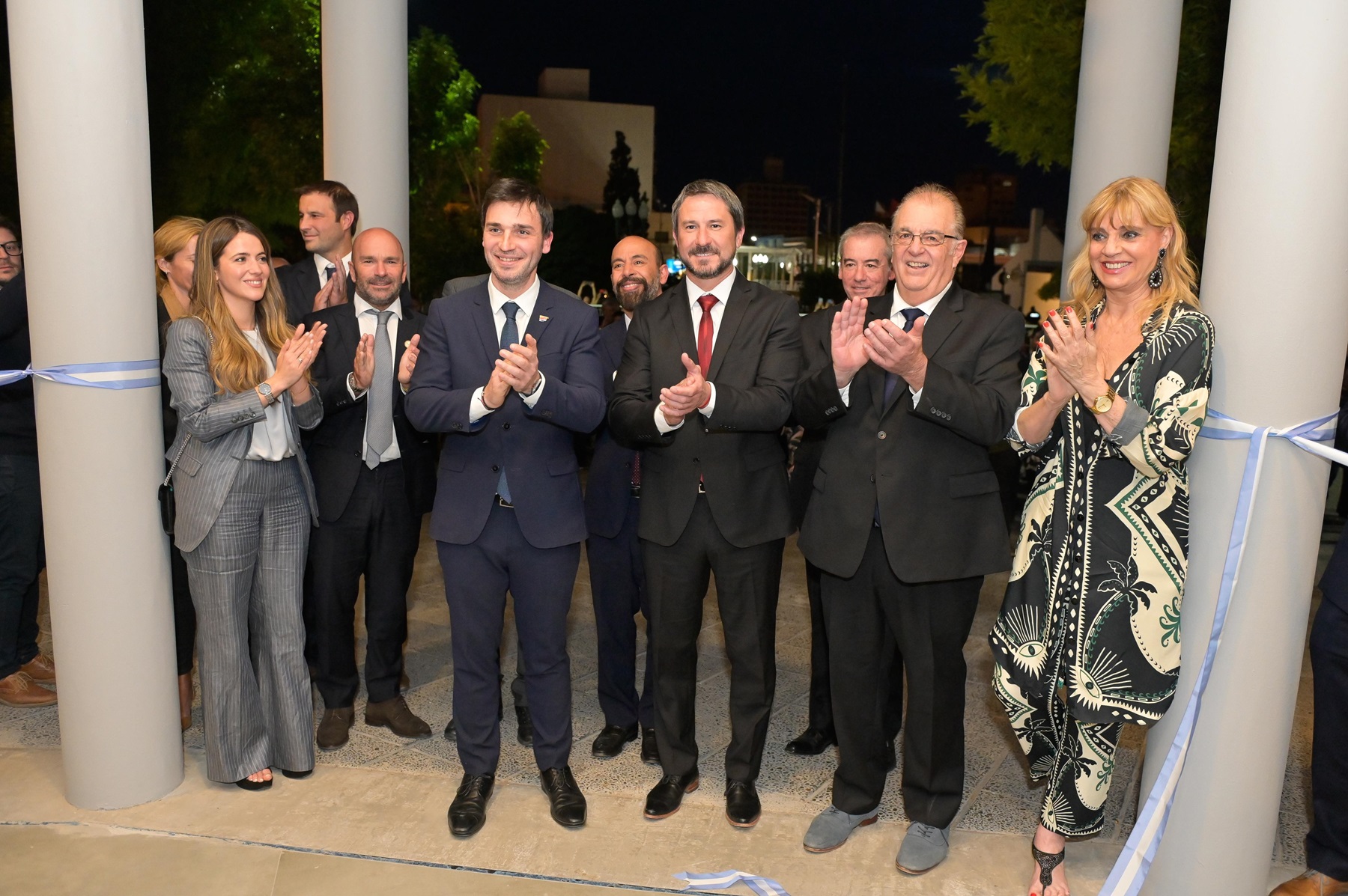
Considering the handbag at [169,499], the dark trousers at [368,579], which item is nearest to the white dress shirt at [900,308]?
the dark trousers at [368,579]

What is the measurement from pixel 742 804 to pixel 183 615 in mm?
2466

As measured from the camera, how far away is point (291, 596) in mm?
3992

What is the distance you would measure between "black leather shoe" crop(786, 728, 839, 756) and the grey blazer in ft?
7.92

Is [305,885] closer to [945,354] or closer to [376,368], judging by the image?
[376,368]

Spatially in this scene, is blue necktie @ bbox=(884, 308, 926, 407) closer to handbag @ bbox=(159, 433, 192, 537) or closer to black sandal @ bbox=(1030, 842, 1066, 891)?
black sandal @ bbox=(1030, 842, 1066, 891)

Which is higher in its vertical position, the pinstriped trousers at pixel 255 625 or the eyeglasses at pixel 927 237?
the eyeglasses at pixel 927 237

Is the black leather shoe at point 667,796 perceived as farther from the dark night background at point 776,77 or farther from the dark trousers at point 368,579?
the dark night background at point 776,77

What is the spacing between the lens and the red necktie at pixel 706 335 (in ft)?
12.1

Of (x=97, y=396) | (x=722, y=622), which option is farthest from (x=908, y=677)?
(x=97, y=396)

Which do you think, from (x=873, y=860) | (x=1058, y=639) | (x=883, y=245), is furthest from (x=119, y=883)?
(x=883, y=245)

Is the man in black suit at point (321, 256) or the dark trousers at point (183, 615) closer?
the dark trousers at point (183, 615)

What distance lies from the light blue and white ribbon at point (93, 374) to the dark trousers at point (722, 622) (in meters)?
1.86

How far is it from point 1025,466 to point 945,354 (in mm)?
6521

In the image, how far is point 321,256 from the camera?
482cm
